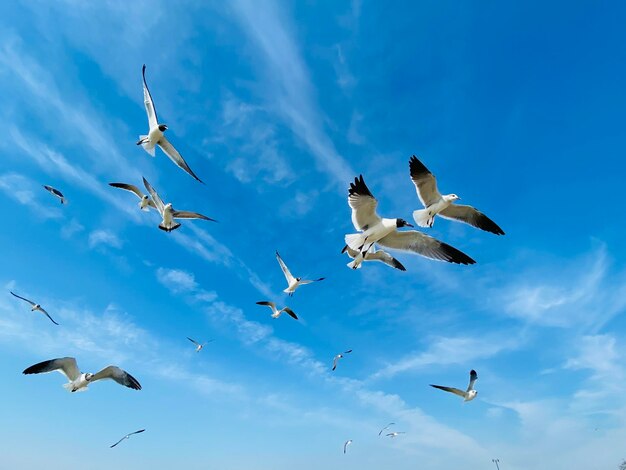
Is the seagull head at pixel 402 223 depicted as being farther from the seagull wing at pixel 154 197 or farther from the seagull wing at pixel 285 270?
the seagull wing at pixel 285 270

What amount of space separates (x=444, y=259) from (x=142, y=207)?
12086mm

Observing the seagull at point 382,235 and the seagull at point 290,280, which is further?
the seagull at point 290,280

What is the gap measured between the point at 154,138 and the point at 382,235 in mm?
9946

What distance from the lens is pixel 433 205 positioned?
14.1 metres

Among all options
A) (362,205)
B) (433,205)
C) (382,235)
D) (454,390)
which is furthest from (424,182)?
(454,390)

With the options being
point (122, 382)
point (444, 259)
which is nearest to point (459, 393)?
point (444, 259)

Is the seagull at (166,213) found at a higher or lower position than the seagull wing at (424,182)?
higher

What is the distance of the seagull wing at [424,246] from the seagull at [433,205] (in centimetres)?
63

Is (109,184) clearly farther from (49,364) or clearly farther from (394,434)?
(394,434)

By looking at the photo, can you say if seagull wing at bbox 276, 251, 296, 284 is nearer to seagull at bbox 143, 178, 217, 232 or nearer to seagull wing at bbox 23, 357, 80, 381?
seagull at bbox 143, 178, 217, 232

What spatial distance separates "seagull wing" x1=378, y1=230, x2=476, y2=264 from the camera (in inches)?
522

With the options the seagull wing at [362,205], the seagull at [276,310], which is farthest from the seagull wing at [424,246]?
the seagull at [276,310]

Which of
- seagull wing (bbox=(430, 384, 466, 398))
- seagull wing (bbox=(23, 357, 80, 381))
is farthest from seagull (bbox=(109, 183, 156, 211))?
seagull wing (bbox=(430, 384, 466, 398))

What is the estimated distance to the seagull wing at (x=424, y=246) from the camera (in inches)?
522
